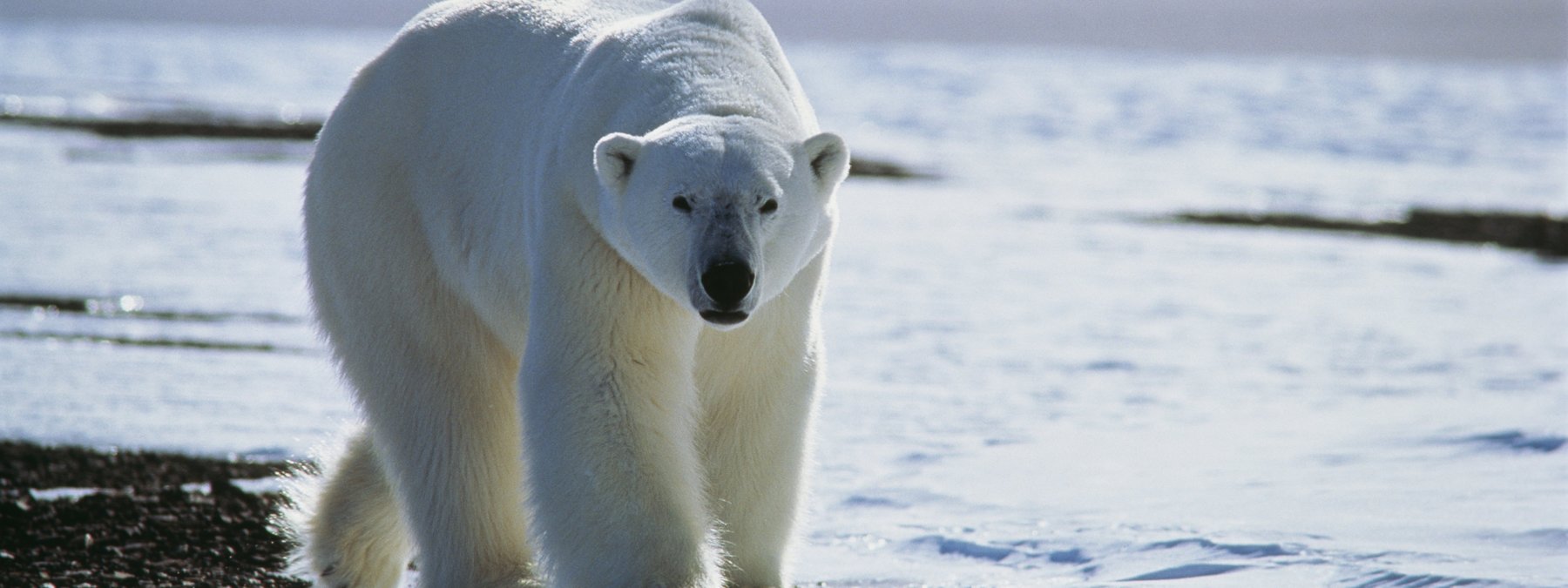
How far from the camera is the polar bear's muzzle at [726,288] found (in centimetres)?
231

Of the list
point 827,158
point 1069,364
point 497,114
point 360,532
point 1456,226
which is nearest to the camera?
point 827,158

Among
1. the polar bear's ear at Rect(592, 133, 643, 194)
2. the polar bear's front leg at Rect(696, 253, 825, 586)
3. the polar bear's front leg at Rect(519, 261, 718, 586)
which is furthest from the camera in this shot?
the polar bear's front leg at Rect(696, 253, 825, 586)

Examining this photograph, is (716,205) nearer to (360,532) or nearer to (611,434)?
(611,434)

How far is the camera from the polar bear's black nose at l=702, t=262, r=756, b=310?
2.31m

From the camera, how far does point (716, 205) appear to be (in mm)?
2412

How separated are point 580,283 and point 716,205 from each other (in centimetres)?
41

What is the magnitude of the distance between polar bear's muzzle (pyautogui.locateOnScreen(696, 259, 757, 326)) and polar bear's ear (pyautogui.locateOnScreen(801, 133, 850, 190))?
1.16 feet

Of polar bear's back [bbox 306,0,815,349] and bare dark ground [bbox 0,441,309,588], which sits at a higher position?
polar bear's back [bbox 306,0,815,349]

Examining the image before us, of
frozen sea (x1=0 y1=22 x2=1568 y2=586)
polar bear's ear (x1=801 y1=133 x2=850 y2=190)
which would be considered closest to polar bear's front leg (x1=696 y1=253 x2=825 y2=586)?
polar bear's ear (x1=801 y1=133 x2=850 y2=190)

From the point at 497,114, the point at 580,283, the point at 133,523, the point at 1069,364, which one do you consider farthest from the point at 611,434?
the point at 1069,364

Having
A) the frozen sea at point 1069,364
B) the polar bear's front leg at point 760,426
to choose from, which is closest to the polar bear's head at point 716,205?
the polar bear's front leg at point 760,426

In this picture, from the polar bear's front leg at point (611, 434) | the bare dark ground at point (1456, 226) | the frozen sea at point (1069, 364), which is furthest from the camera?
the bare dark ground at point (1456, 226)

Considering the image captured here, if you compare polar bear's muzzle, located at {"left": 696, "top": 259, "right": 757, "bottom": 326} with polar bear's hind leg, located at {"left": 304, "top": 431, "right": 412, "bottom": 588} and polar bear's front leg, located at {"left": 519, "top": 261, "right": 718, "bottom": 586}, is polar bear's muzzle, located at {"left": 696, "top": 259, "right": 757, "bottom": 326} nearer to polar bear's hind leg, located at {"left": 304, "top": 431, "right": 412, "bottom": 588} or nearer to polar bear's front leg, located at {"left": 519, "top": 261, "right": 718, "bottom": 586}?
polar bear's front leg, located at {"left": 519, "top": 261, "right": 718, "bottom": 586}

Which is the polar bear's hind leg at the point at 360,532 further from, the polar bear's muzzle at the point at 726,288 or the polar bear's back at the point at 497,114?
the polar bear's muzzle at the point at 726,288
